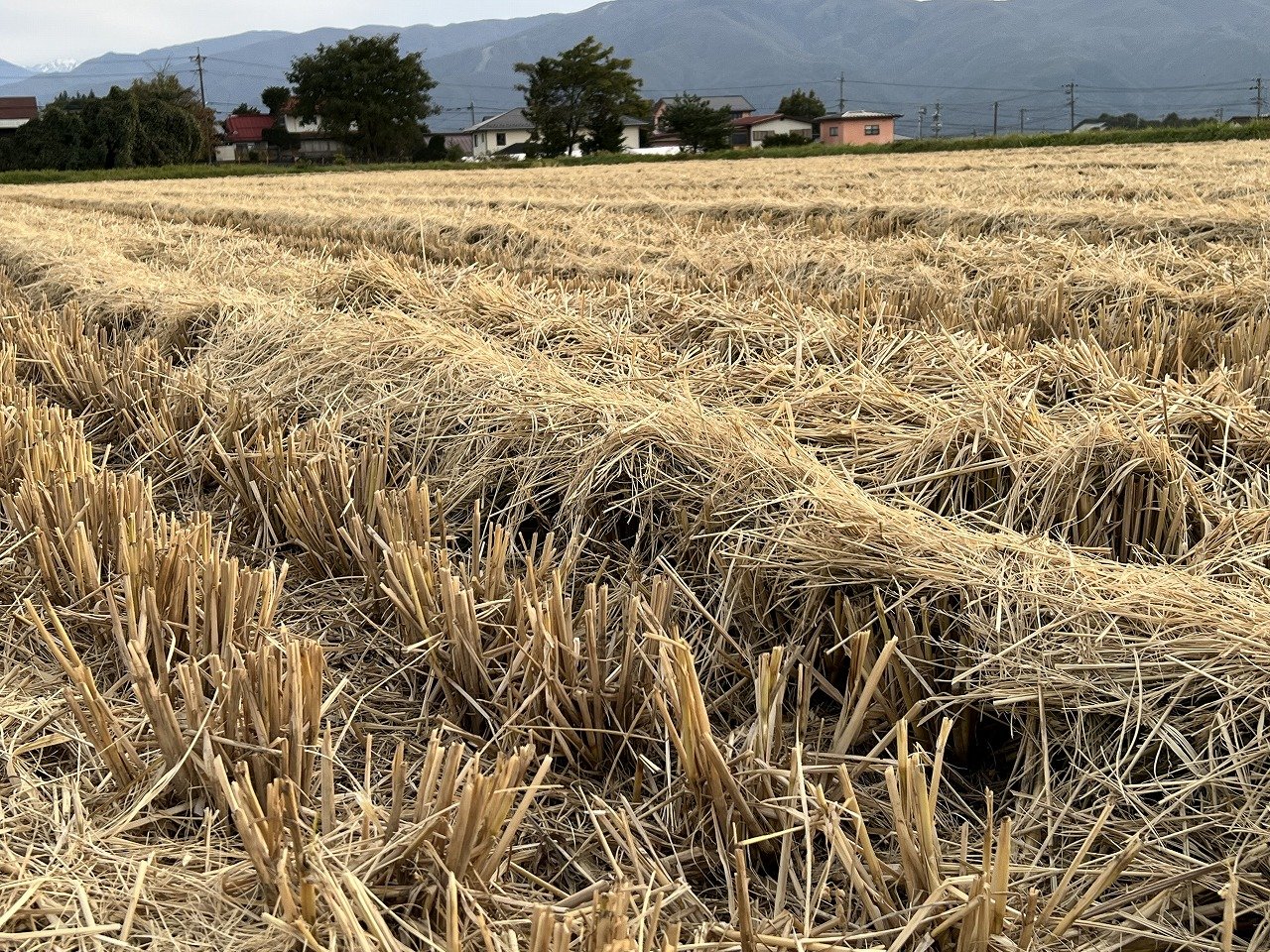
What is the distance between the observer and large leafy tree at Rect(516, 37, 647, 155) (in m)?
49.9

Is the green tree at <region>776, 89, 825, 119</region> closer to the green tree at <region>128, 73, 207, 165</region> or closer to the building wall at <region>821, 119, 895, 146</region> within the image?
the building wall at <region>821, 119, 895, 146</region>

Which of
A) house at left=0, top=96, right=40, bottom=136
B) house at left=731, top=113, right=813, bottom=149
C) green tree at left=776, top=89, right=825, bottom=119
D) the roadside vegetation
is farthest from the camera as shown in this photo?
house at left=731, top=113, right=813, bottom=149

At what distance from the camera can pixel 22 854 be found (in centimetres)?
127

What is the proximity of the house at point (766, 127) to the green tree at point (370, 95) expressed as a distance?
2838 centimetres

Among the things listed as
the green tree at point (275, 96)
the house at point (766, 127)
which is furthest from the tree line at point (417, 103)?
the house at point (766, 127)

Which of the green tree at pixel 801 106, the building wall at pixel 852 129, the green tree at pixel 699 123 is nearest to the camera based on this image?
the green tree at pixel 699 123

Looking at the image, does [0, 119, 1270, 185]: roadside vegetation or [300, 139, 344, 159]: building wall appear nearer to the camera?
[0, 119, 1270, 185]: roadside vegetation

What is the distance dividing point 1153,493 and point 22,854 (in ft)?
6.48

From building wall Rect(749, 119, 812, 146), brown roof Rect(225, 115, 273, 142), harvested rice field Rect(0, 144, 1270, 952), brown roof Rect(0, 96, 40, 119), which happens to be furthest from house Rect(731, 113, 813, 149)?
harvested rice field Rect(0, 144, 1270, 952)

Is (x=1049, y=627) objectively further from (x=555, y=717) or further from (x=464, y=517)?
(x=464, y=517)

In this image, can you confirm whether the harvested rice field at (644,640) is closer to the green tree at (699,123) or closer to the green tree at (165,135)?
the green tree at (165,135)

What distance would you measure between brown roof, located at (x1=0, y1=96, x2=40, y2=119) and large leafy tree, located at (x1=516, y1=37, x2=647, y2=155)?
93.2 ft

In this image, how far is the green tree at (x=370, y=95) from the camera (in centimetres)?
5106

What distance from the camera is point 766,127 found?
74.9 metres
